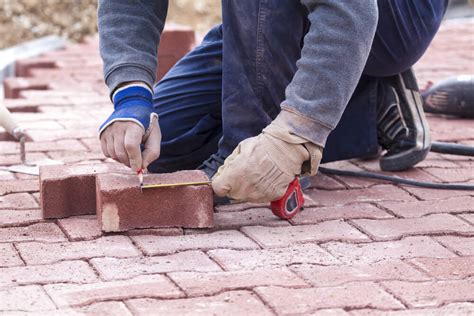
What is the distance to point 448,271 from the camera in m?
2.53

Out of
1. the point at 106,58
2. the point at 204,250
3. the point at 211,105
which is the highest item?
the point at 106,58

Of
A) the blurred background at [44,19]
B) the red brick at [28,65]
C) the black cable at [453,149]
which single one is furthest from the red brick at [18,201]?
the blurred background at [44,19]

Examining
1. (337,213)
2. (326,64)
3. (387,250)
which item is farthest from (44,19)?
(387,250)

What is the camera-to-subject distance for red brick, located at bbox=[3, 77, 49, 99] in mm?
5145

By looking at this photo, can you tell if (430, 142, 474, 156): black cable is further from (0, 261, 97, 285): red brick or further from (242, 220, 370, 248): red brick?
(0, 261, 97, 285): red brick

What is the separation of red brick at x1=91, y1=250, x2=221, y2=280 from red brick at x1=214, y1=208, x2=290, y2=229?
31 centimetres

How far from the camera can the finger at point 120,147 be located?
2811mm

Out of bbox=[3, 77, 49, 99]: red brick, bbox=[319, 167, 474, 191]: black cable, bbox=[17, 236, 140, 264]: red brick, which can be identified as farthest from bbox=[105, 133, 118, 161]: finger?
bbox=[3, 77, 49, 99]: red brick

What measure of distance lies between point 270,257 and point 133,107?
630mm

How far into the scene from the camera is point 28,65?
5781 millimetres

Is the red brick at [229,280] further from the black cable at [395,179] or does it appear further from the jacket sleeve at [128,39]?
the black cable at [395,179]

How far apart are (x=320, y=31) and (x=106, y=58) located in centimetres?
74

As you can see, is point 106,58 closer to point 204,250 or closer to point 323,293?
point 204,250

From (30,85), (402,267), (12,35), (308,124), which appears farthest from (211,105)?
(12,35)
